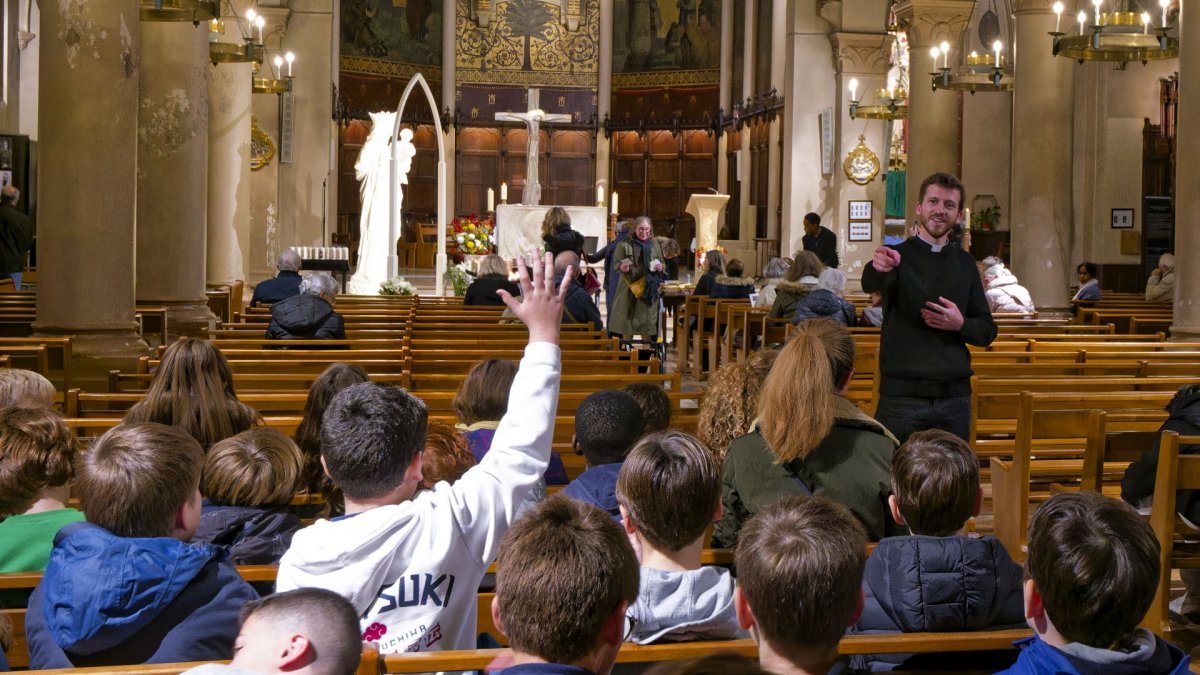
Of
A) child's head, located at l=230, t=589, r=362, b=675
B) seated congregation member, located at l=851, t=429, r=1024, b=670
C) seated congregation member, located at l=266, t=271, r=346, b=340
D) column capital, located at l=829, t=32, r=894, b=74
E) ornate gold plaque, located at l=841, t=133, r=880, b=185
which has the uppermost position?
column capital, located at l=829, t=32, r=894, b=74

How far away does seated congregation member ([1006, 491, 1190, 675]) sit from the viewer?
94.3 inches

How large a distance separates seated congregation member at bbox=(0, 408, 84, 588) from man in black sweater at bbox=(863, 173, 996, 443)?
318cm

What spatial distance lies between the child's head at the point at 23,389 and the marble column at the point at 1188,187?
333 inches

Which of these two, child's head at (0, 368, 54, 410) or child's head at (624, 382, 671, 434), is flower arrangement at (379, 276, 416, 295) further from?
child's head at (624, 382, 671, 434)

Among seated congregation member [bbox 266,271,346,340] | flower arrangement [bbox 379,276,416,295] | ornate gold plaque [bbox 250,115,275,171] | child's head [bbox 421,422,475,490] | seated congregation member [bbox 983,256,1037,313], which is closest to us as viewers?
child's head [bbox 421,422,475,490]

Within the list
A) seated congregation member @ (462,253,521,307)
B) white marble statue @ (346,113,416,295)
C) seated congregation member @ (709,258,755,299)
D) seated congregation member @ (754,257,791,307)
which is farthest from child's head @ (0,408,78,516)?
white marble statue @ (346,113,416,295)

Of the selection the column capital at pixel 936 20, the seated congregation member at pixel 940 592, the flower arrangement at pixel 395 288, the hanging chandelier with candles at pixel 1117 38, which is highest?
the column capital at pixel 936 20

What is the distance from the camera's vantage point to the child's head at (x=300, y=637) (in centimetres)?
200

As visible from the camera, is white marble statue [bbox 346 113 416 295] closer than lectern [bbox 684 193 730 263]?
Yes

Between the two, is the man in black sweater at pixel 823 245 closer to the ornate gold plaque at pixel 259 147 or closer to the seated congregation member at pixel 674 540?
the ornate gold plaque at pixel 259 147

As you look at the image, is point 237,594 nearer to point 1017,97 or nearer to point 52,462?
point 52,462

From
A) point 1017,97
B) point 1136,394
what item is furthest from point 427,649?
point 1017,97

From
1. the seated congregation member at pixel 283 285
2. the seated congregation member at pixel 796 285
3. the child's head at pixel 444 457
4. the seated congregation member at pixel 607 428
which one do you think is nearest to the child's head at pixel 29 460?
the child's head at pixel 444 457

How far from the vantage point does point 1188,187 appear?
1073 centimetres
